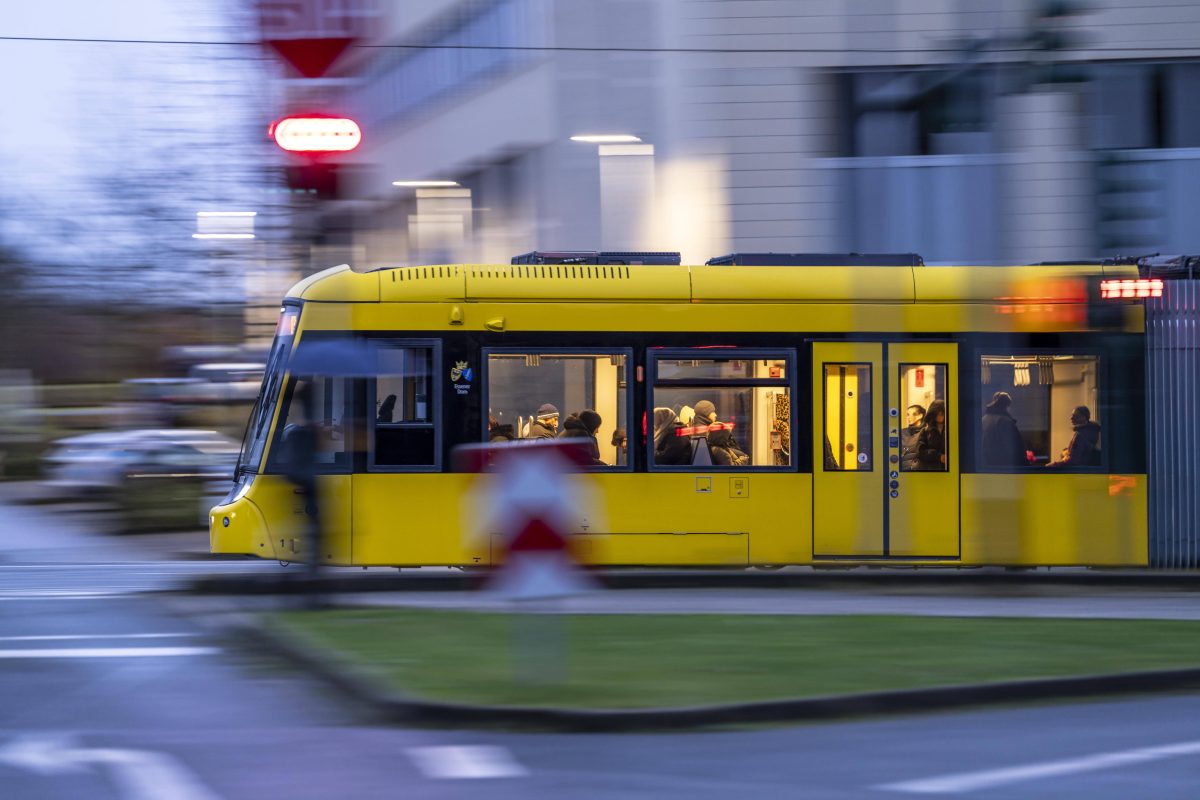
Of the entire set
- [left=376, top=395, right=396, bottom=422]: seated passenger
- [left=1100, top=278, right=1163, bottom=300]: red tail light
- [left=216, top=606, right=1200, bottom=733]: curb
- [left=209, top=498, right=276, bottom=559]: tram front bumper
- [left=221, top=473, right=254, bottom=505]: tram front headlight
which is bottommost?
[left=216, top=606, right=1200, bottom=733]: curb

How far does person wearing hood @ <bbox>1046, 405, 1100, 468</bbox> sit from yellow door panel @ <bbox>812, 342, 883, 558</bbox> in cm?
174

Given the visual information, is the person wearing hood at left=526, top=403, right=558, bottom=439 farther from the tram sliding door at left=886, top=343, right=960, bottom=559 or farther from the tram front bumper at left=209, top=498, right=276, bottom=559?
the tram sliding door at left=886, top=343, right=960, bottom=559

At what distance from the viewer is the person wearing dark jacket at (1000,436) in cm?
1492

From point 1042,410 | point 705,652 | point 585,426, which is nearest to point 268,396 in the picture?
point 585,426

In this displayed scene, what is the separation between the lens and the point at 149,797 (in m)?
6.43

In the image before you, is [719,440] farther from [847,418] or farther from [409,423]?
[409,423]

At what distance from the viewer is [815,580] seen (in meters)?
15.4

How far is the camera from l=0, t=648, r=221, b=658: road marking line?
1048 cm

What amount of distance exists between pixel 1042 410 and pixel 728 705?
8129mm

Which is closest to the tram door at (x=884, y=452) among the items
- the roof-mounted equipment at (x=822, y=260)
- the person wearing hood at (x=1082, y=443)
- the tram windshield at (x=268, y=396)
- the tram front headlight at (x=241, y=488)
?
the roof-mounted equipment at (x=822, y=260)

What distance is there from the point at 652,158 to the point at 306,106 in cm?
1700

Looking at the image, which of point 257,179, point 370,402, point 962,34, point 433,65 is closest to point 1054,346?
point 962,34

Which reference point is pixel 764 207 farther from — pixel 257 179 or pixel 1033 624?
pixel 1033 624

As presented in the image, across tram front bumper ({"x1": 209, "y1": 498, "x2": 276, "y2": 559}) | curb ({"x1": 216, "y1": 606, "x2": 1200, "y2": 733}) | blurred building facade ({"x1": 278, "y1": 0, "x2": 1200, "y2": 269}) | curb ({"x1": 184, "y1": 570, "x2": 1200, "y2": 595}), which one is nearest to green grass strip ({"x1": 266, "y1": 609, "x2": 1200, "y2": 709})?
curb ({"x1": 216, "y1": 606, "x2": 1200, "y2": 733})
